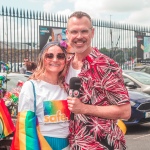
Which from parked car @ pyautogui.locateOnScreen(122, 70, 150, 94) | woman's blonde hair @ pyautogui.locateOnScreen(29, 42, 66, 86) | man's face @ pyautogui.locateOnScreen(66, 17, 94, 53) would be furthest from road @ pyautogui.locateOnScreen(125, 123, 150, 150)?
man's face @ pyautogui.locateOnScreen(66, 17, 94, 53)

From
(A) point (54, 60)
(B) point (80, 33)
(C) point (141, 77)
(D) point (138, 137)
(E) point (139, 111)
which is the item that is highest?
(B) point (80, 33)

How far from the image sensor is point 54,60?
254cm

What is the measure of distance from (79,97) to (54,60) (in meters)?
0.39

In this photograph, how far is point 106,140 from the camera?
7.66ft

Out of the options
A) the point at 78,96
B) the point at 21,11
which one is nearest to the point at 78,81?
the point at 78,96

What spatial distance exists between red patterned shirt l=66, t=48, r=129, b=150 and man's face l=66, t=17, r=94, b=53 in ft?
0.52

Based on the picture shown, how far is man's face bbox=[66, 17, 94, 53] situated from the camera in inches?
95.2

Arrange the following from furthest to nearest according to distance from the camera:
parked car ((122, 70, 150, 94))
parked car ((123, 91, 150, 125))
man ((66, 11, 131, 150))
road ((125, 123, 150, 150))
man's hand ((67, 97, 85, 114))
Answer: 1. parked car ((122, 70, 150, 94))
2. parked car ((123, 91, 150, 125))
3. road ((125, 123, 150, 150))
4. man ((66, 11, 131, 150))
5. man's hand ((67, 97, 85, 114))

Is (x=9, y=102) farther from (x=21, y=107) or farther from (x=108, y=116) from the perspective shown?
(x=108, y=116)

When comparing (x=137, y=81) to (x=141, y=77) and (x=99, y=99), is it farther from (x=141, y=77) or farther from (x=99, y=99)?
(x=99, y=99)

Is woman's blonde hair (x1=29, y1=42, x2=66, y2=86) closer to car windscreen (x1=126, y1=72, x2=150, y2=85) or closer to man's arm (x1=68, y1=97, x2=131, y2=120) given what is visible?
man's arm (x1=68, y1=97, x2=131, y2=120)

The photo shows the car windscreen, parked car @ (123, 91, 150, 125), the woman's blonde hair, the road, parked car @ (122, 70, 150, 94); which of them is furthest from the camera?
the car windscreen

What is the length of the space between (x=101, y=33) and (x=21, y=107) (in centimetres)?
1716

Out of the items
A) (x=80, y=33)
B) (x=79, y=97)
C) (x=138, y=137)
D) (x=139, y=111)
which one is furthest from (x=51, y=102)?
(x=139, y=111)
